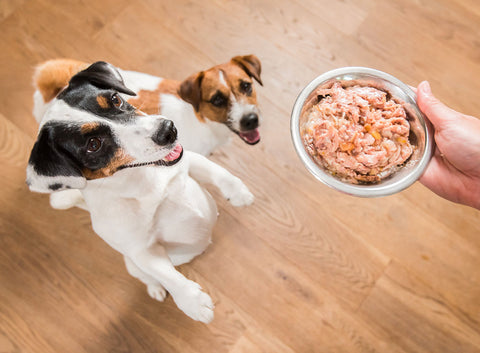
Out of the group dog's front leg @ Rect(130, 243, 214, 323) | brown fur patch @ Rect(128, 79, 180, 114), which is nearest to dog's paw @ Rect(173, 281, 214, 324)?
dog's front leg @ Rect(130, 243, 214, 323)

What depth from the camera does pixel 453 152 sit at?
1707 mm

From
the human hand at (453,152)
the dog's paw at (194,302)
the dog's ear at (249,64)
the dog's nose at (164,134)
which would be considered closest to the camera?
the dog's nose at (164,134)

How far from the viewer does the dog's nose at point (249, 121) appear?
2.13 meters

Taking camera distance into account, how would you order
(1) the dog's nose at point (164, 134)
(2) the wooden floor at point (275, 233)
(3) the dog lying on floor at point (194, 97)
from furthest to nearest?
(2) the wooden floor at point (275, 233) → (3) the dog lying on floor at point (194, 97) → (1) the dog's nose at point (164, 134)

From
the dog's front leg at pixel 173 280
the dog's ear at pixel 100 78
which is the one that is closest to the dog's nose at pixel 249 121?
the dog's ear at pixel 100 78

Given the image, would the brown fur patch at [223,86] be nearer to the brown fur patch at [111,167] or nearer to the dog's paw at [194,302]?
the brown fur patch at [111,167]

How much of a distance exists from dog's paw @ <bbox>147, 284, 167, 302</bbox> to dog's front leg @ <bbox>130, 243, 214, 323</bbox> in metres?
0.44

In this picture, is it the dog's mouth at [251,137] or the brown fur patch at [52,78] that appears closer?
the brown fur patch at [52,78]

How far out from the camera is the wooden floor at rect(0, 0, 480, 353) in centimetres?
227

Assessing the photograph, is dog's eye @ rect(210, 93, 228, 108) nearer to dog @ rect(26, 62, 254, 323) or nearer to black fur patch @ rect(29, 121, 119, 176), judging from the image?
dog @ rect(26, 62, 254, 323)

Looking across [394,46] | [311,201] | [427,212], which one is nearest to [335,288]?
[311,201]

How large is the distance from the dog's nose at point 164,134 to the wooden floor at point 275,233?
3.40 feet

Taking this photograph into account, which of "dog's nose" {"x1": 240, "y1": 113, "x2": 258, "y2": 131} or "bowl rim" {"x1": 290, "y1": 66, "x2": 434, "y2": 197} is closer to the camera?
"bowl rim" {"x1": 290, "y1": 66, "x2": 434, "y2": 197}

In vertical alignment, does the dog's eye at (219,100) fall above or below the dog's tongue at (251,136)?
above
